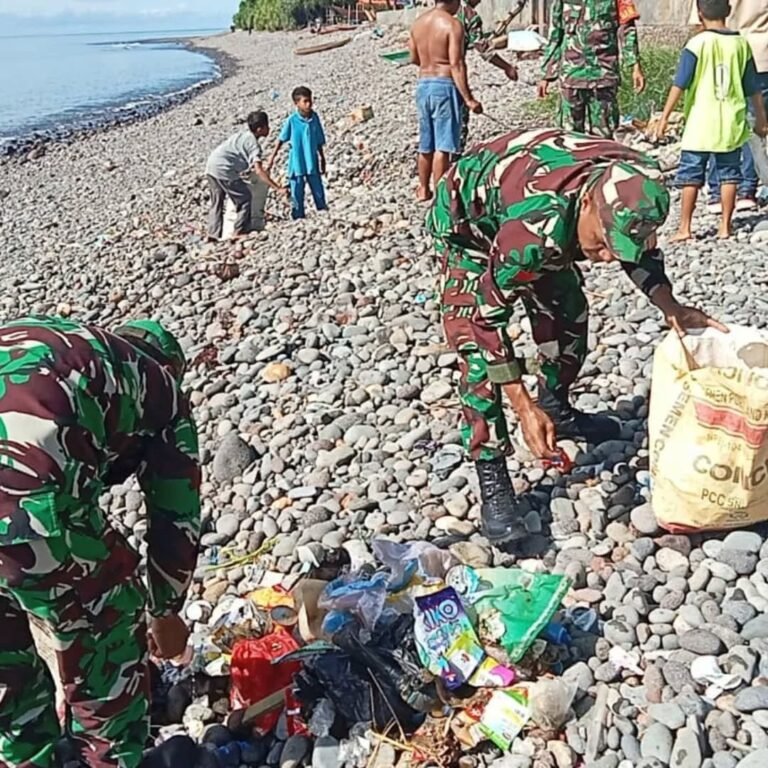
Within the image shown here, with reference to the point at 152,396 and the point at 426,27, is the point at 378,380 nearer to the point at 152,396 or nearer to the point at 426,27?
the point at 152,396

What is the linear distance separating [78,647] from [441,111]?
22.7ft

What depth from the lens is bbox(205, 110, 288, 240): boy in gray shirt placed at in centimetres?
988

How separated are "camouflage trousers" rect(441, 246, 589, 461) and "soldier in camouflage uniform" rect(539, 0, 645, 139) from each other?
5.00m

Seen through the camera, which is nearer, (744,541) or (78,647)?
(78,647)

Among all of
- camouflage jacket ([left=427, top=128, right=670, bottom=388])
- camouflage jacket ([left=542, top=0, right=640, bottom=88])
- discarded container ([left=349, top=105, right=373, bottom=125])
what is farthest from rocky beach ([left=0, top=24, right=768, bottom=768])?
discarded container ([left=349, top=105, right=373, bottom=125])

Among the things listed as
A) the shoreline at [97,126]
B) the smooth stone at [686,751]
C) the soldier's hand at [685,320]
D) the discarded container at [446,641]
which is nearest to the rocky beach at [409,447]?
the smooth stone at [686,751]

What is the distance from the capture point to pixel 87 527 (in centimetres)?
219

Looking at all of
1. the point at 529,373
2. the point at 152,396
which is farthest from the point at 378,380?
the point at 152,396

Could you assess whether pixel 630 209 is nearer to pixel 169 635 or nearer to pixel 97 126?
pixel 169 635

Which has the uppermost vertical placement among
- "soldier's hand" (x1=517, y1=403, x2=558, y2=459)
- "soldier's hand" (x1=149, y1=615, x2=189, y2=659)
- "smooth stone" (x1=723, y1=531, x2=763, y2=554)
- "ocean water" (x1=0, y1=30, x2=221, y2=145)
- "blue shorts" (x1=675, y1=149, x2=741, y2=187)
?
"blue shorts" (x1=675, y1=149, x2=741, y2=187)

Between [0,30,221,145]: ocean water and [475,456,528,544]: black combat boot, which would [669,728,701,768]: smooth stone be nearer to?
[475,456,528,544]: black combat boot

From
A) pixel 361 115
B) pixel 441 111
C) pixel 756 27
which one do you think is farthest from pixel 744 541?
pixel 361 115

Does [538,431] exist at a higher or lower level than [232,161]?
higher

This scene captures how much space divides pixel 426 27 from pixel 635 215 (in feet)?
20.3
